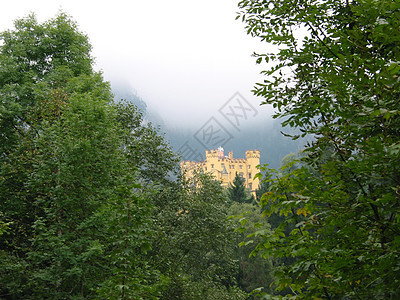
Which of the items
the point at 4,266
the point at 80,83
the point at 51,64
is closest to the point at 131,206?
the point at 4,266

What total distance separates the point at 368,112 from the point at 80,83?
18.9 meters

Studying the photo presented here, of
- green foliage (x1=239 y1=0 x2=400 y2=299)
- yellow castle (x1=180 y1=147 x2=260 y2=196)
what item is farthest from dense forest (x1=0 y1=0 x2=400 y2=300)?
yellow castle (x1=180 y1=147 x2=260 y2=196)

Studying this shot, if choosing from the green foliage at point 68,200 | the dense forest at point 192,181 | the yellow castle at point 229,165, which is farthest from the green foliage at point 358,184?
the yellow castle at point 229,165

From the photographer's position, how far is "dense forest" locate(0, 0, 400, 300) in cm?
394

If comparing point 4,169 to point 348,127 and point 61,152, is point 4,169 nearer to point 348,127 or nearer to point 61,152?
point 61,152

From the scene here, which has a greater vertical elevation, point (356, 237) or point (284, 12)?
point (284, 12)

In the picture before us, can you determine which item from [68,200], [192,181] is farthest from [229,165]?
[68,200]

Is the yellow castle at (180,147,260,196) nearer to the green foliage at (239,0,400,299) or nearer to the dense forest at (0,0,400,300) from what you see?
the dense forest at (0,0,400,300)

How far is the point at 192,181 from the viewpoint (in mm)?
28922

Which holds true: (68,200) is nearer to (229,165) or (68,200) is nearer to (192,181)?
(192,181)

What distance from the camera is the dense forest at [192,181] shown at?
394 centimetres

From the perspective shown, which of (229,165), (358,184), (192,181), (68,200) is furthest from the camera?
(229,165)

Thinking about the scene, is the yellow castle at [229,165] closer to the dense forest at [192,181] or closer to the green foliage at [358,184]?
the dense forest at [192,181]

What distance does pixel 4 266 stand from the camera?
13.3 metres
